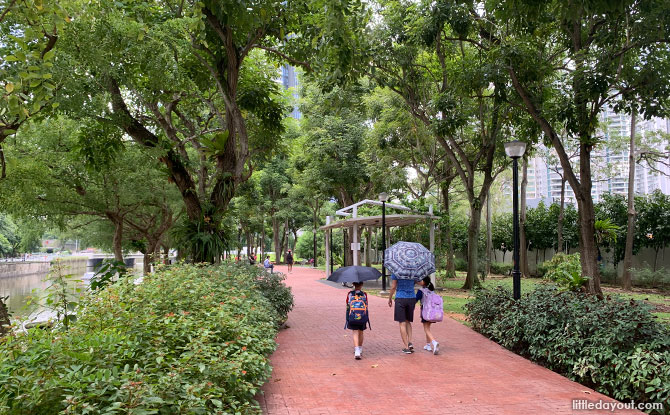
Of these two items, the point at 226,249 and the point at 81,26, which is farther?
the point at 226,249

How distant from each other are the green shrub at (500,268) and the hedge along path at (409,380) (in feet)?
64.7

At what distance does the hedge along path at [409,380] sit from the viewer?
5.32 m

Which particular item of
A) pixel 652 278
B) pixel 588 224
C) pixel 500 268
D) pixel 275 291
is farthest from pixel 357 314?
pixel 500 268

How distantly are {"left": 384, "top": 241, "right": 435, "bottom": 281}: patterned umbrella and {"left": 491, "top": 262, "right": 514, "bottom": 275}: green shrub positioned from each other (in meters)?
21.8

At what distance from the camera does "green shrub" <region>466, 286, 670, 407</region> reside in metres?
5.33

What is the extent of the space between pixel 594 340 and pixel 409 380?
243 cm

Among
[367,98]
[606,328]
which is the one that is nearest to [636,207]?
[367,98]

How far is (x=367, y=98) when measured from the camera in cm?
2423

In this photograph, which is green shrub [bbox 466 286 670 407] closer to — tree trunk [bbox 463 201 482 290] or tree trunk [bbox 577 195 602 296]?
tree trunk [bbox 577 195 602 296]

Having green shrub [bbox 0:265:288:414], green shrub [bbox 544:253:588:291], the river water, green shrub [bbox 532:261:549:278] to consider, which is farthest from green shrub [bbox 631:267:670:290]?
the river water

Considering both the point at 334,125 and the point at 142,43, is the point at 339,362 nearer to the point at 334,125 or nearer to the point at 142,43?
the point at 142,43

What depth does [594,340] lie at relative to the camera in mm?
6180

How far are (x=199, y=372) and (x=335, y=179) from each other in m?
23.2

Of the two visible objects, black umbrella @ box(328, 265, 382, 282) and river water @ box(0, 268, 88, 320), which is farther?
black umbrella @ box(328, 265, 382, 282)
